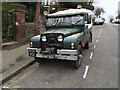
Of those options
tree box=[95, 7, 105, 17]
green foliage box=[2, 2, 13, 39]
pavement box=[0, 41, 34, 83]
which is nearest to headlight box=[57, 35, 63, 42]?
pavement box=[0, 41, 34, 83]

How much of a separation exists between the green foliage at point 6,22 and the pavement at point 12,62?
0.84 metres

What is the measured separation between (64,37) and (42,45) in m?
0.92

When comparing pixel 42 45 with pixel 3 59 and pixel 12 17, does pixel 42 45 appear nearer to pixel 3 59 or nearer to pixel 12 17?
pixel 3 59

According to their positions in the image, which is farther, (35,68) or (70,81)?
(35,68)

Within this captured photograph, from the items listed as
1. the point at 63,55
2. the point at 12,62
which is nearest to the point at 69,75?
the point at 63,55

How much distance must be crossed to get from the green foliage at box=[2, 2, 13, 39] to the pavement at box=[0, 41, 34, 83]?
2.74 feet

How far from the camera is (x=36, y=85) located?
22.9ft

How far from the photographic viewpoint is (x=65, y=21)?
10516mm

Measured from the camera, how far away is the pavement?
7.82 meters

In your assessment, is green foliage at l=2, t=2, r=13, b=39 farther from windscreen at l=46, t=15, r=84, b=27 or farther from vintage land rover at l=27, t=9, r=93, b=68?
vintage land rover at l=27, t=9, r=93, b=68

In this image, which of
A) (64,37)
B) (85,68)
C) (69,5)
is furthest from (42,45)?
(69,5)

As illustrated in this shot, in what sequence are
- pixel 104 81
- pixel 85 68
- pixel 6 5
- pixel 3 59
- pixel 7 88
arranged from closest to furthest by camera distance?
pixel 7 88
pixel 104 81
pixel 85 68
pixel 3 59
pixel 6 5

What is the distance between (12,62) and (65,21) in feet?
9.88

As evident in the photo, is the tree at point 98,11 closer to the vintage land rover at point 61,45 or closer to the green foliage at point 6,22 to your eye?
the green foliage at point 6,22
